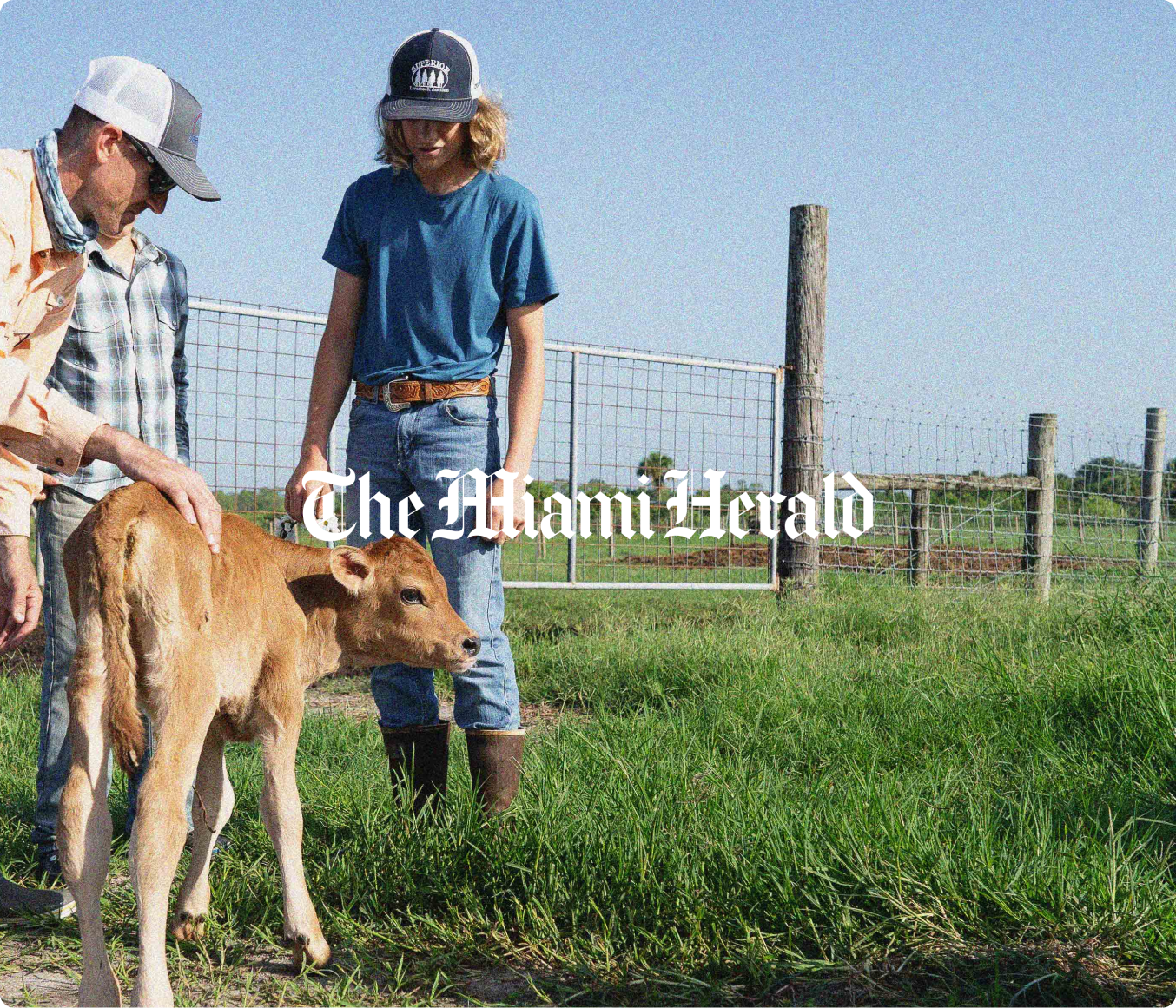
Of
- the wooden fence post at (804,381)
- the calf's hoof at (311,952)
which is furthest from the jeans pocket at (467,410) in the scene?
the wooden fence post at (804,381)

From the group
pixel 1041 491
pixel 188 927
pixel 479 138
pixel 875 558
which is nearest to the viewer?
pixel 188 927

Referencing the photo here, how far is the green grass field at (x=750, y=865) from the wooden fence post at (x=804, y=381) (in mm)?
4017

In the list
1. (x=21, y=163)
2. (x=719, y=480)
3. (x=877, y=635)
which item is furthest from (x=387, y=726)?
(x=719, y=480)

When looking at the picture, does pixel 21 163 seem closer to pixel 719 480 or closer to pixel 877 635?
pixel 877 635

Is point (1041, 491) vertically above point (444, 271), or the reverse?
point (444, 271)

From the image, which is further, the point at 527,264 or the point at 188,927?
the point at 527,264

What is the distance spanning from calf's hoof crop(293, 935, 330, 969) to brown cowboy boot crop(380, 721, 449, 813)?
0.84 m

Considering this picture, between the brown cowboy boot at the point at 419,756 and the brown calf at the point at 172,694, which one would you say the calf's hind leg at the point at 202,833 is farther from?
the brown cowboy boot at the point at 419,756

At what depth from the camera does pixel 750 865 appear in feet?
9.50

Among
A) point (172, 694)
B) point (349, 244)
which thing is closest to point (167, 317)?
point (349, 244)

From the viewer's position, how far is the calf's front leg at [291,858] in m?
2.81

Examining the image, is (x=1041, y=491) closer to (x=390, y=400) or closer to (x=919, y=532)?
(x=919, y=532)

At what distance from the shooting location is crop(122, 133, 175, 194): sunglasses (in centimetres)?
280

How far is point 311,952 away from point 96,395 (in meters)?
1.93
